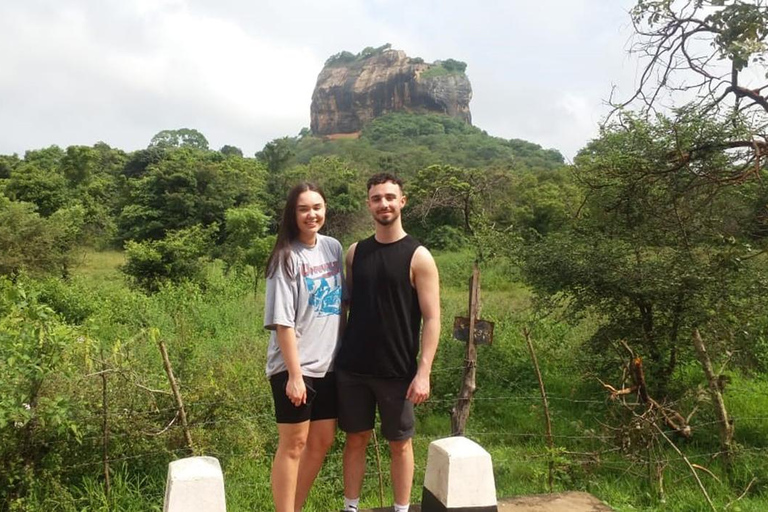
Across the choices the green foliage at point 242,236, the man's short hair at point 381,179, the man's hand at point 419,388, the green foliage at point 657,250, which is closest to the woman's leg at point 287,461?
the man's hand at point 419,388

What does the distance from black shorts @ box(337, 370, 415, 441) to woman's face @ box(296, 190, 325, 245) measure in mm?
566

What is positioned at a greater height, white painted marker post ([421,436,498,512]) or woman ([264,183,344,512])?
woman ([264,183,344,512])

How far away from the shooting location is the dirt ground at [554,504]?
2.80 meters

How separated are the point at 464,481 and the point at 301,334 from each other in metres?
0.83

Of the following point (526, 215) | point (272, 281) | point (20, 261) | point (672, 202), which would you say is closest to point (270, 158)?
point (526, 215)

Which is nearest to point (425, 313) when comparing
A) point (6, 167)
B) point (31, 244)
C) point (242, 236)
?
point (31, 244)

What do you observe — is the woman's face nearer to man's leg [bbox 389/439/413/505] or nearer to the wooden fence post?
man's leg [bbox 389/439/413/505]

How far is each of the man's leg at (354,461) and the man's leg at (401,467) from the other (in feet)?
0.40

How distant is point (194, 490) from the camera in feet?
6.16

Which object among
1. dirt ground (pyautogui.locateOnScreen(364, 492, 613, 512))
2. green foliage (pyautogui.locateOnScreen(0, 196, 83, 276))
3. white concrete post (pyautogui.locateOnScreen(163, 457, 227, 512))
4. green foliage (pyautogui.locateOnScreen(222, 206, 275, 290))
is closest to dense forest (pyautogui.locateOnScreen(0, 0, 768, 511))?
dirt ground (pyautogui.locateOnScreen(364, 492, 613, 512))

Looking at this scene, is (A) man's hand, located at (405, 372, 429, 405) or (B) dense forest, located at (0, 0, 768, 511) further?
(B) dense forest, located at (0, 0, 768, 511)

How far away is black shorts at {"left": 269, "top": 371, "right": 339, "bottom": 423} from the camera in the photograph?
2164 mm

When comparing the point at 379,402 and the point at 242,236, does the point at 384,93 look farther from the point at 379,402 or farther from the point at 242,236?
the point at 379,402

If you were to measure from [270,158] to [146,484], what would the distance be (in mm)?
29201
